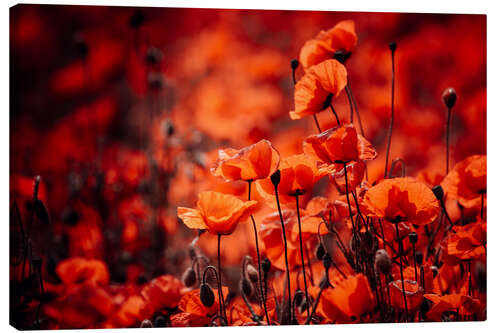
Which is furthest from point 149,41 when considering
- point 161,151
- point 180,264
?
point 180,264

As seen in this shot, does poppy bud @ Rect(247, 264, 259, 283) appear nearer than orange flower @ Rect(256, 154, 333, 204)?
No

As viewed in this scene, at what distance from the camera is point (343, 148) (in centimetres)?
163

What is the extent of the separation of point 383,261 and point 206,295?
452 mm

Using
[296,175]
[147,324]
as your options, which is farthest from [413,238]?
[147,324]

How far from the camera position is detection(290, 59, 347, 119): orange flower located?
1703 millimetres

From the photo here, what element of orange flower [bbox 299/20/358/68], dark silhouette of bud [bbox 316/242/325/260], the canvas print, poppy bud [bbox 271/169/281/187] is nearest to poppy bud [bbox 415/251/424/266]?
the canvas print

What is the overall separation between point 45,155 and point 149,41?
0.48 meters

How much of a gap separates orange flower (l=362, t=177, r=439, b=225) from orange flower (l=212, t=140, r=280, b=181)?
266 millimetres

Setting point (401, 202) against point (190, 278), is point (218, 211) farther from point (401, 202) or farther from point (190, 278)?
point (401, 202)

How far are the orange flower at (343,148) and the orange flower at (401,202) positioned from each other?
0.32 feet

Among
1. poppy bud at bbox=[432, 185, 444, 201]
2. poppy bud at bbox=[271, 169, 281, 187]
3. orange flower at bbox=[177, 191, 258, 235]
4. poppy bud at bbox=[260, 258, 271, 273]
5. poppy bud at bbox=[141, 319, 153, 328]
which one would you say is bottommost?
poppy bud at bbox=[141, 319, 153, 328]

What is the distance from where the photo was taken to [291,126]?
7.09ft

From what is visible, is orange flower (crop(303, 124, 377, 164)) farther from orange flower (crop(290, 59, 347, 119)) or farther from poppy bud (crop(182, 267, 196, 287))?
poppy bud (crop(182, 267, 196, 287))

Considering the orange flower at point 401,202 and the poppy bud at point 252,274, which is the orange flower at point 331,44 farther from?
the poppy bud at point 252,274
